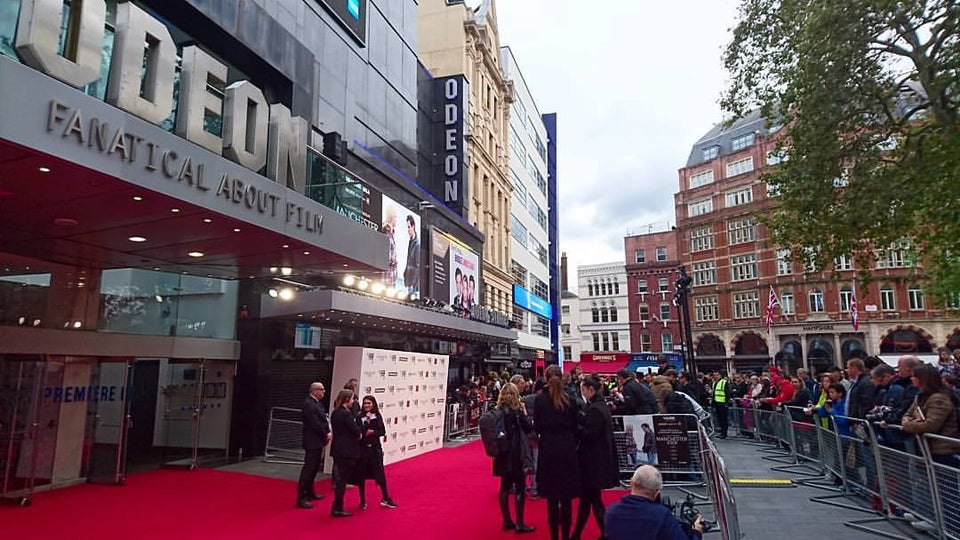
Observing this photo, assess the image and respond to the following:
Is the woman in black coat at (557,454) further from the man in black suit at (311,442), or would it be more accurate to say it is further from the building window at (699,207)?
the building window at (699,207)

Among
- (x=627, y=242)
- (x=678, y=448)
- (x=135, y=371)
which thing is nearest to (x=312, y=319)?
(x=135, y=371)

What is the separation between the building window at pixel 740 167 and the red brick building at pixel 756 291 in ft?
0.31

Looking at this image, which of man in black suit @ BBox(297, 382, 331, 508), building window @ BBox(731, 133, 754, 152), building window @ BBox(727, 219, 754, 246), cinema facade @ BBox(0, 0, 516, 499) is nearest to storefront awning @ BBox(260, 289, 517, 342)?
cinema facade @ BBox(0, 0, 516, 499)

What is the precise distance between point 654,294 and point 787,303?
15280mm

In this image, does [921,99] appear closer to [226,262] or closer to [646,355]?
[226,262]

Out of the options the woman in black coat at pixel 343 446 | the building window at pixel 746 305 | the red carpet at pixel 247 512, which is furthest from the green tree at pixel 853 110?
the building window at pixel 746 305

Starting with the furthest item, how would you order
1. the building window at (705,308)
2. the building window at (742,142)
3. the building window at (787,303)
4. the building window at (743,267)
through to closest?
the building window at (742,142) < the building window at (705,308) < the building window at (743,267) < the building window at (787,303)

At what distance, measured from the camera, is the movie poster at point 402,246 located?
719 inches

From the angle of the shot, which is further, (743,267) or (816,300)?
(743,267)

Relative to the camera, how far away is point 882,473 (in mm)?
7387

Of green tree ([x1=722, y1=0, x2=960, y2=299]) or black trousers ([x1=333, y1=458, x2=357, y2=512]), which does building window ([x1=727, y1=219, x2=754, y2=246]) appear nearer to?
green tree ([x1=722, y1=0, x2=960, y2=299])

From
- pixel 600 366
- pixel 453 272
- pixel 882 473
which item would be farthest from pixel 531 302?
pixel 882 473

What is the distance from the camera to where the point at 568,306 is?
78.0 meters

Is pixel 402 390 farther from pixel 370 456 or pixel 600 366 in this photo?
pixel 600 366
